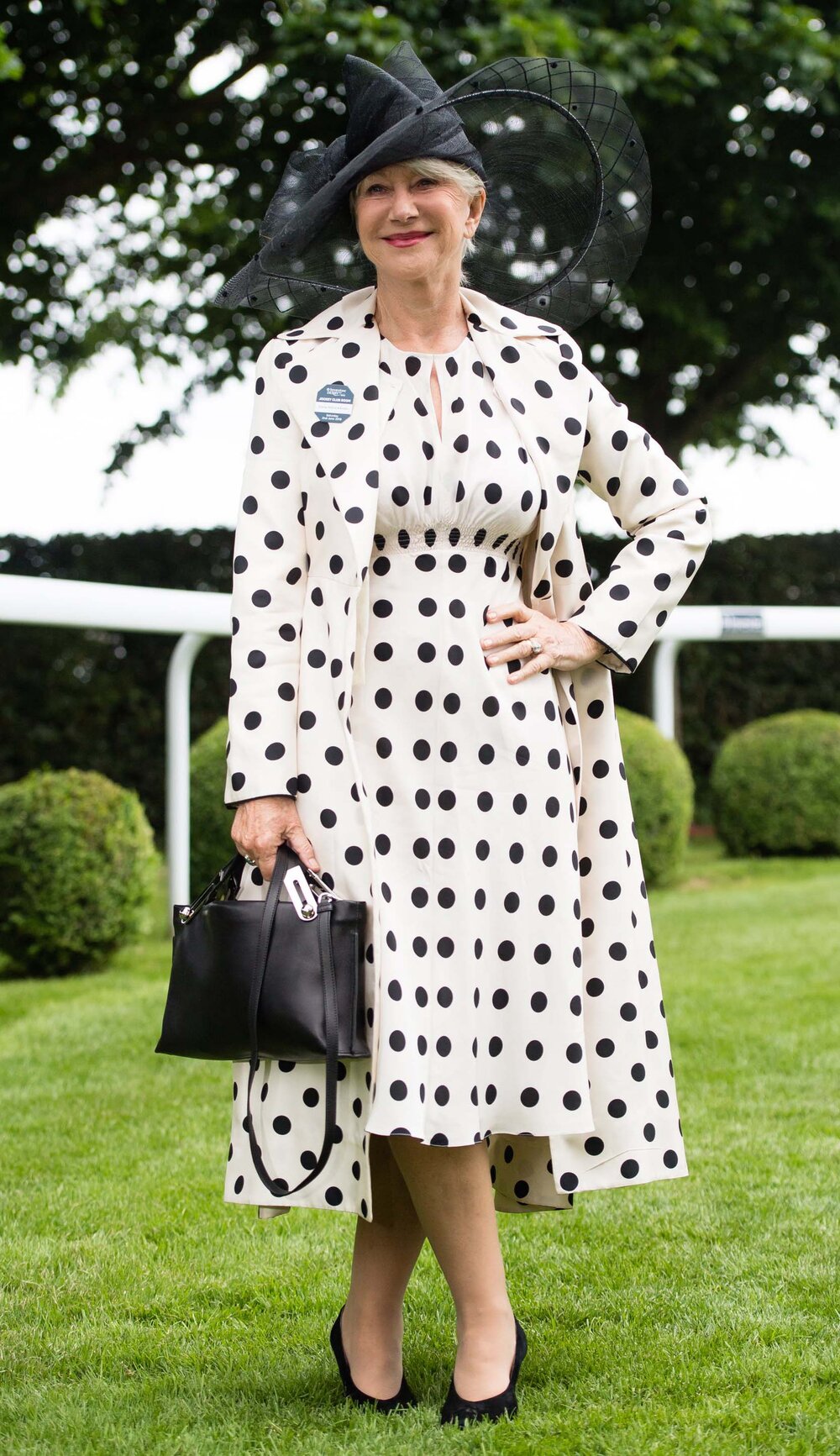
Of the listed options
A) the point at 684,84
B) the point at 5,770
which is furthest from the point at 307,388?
the point at 5,770

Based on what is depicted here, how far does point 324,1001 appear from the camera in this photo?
219cm

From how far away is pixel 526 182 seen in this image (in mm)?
2619

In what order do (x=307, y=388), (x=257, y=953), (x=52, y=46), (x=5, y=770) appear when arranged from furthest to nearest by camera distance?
(x=5, y=770)
(x=52, y=46)
(x=307, y=388)
(x=257, y=953)

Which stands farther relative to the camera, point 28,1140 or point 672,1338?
point 28,1140

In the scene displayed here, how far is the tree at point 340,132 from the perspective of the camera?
26.4 feet

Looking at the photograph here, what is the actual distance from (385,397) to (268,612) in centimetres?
39

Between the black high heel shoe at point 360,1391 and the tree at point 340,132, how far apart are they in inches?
254

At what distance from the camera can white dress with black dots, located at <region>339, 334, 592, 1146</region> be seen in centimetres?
228

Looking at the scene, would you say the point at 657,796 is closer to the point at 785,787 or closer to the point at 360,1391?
the point at 785,787

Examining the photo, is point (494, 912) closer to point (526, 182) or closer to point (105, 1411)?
point (105, 1411)

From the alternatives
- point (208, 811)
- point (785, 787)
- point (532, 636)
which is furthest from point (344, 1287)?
point (785, 787)

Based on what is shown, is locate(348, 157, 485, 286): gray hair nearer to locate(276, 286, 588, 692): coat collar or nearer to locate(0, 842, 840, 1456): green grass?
locate(276, 286, 588, 692): coat collar

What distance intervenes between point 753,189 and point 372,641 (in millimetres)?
9146

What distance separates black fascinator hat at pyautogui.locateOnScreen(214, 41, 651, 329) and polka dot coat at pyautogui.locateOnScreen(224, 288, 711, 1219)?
0.63 ft
